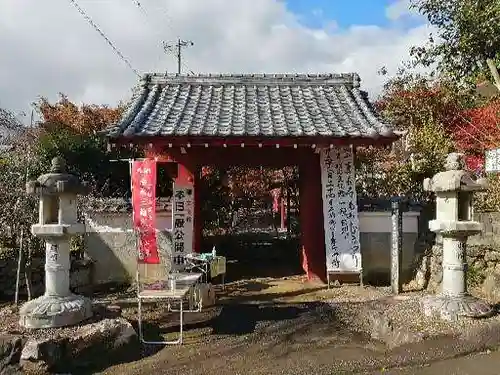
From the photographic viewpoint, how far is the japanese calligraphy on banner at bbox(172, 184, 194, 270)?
10.5 metres

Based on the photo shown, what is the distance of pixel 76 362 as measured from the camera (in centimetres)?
651

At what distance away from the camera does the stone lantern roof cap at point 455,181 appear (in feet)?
23.8

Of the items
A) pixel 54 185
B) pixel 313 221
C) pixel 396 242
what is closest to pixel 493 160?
pixel 396 242

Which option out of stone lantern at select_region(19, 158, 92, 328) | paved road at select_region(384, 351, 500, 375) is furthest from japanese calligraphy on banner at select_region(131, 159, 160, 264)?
paved road at select_region(384, 351, 500, 375)

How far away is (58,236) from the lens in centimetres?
727

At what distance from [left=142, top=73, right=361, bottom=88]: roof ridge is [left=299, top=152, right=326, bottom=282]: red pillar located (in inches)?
97.1

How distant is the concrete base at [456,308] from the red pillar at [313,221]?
3.79m

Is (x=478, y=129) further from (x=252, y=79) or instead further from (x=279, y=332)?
(x=279, y=332)

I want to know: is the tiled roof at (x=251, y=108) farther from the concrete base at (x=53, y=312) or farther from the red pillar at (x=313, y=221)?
the concrete base at (x=53, y=312)

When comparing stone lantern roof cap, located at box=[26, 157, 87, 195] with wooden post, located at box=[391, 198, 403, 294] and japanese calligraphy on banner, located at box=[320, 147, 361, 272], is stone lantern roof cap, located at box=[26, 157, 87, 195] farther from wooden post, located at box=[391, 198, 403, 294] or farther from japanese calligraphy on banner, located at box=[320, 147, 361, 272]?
wooden post, located at box=[391, 198, 403, 294]

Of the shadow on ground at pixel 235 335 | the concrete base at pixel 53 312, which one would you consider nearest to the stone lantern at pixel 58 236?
the concrete base at pixel 53 312

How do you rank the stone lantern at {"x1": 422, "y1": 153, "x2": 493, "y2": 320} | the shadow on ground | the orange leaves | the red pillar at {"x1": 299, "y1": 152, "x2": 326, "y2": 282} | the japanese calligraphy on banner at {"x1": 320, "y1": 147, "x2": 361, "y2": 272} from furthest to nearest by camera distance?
1. the orange leaves
2. the red pillar at {"x1": 299, "y1": 152, "x2": 326, "y2": 282}
3. the japanese calligraphy on banner at {"x1": 320, "y1": 147, "x2": 361, "y2": 272}
4. the stone lantern at {"x1": 422, "y1": 153, "x2": 493, "y2": 320}
5. the shadow on ground

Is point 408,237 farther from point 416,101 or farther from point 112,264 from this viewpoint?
point 416,101

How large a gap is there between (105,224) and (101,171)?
3.33 meters
